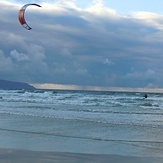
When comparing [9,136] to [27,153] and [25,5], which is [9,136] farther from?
[25,5]

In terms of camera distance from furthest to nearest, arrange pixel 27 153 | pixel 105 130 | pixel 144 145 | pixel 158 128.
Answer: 1. pixel 158 128
2. pixel 105 130
3. pixel 144 145
4. pixel 27 153

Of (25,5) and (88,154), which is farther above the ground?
(25,5)

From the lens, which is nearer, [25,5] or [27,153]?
[27,153]

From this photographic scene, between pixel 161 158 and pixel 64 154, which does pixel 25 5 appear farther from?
pixel 161 158

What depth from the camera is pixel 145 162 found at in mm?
8641

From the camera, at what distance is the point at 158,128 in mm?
15586

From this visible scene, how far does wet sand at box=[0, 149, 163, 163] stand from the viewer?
27.7 feet

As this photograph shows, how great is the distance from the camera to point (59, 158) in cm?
868

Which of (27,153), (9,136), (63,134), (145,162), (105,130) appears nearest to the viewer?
(145,162)

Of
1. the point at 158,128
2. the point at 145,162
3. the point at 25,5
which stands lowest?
the point at 145,162

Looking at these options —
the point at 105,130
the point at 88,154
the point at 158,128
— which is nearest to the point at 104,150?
the point at 88,154

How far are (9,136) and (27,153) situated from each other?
3.27m

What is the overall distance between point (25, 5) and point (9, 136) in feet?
14.0

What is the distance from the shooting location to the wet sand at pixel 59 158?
8.43m
